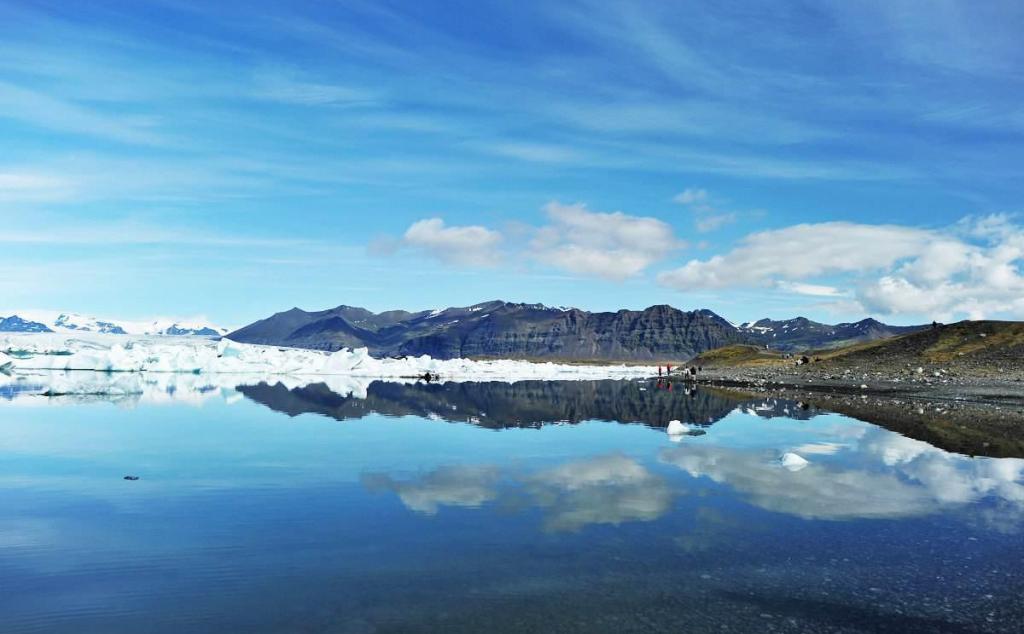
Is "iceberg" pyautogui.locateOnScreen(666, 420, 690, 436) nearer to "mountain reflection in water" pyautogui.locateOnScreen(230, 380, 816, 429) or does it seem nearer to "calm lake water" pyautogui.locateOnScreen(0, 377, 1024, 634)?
"calm lake water" pyautogui.locateOnScreen(0, 377, 1024, 634)

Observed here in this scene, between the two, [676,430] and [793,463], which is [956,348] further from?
[793,463]

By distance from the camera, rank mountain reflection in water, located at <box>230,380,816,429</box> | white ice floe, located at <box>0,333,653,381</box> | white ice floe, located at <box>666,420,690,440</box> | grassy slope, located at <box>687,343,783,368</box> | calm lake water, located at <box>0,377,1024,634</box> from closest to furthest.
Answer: calm lake water, located at <box>0,377,1024,634</box>, white ice floe, located at <box>666,420,690,440</box>, mountain reflection in water, located at <box>230,380,816,429</box>, white ice floe, located at <box>0,333,653,381</box>, grassy slope, located at <box>687,343,783,368</box>

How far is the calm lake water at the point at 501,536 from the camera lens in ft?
32.7

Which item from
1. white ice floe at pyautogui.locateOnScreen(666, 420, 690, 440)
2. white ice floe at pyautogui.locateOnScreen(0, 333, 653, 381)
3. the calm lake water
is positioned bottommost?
the calm lake water

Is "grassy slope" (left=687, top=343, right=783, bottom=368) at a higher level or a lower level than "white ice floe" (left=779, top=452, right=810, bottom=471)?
higher

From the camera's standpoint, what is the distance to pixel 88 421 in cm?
3541

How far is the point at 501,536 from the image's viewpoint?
Result: 14.1 m

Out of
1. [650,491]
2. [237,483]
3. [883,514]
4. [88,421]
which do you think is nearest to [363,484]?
[237,483]

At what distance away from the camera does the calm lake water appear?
32.7ft

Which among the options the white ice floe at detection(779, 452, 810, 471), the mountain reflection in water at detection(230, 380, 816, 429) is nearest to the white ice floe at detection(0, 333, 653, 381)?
the mountain reflection in water at detection(230, 380, 816, 429)

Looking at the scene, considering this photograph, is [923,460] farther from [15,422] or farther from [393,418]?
[15,422]

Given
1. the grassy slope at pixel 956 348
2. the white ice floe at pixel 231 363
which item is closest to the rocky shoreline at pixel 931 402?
the grassy slope at pixel 956 348

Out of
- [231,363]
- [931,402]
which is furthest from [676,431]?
[231,363]

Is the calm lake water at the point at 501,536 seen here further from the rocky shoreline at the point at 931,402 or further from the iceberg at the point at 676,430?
the rocky shoreline at the point at 931,402
